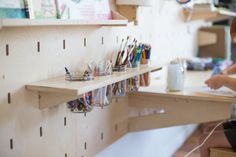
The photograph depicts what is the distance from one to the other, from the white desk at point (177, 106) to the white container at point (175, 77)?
4 cm

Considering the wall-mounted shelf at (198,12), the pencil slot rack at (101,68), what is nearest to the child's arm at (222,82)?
the pencil slot rack at (101,68)

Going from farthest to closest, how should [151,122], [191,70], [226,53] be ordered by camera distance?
[226,53] → [191,70] → [151,122]

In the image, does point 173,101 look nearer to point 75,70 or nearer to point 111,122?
point 111,122

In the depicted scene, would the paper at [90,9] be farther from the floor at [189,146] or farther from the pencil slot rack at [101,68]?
the floor at [189,146]

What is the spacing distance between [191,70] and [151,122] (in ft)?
3.15

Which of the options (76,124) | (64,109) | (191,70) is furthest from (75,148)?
(191,70)

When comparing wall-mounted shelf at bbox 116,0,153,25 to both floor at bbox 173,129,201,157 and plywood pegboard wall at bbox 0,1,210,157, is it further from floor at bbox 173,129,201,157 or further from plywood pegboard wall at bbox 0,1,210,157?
floor at bbox 173,129,201,157

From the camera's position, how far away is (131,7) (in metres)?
1.75

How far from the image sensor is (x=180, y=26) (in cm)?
289

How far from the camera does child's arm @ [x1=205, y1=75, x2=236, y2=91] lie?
1.65m

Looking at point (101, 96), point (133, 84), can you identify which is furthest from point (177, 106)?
point (101, 96)

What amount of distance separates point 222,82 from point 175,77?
0.24 meters

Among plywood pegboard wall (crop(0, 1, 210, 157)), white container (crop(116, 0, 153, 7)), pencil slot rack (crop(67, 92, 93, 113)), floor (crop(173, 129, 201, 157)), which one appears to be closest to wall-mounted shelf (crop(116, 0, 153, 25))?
white container (crop(116, 0, 153, 7))

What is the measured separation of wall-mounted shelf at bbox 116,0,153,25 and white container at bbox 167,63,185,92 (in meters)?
0.32
